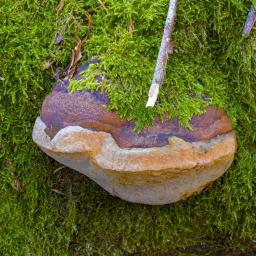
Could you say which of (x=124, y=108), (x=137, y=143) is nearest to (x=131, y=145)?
(x=137, y=143)

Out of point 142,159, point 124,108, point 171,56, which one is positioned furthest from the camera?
point 171,56

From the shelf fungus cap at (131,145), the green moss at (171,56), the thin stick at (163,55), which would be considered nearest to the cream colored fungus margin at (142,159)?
the shelf fungus cap at (131,145)

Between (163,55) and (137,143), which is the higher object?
(163,55)

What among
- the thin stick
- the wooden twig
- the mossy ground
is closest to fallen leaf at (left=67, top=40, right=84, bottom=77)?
the mossy ground

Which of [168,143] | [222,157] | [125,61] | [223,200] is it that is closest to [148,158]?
[168,143]

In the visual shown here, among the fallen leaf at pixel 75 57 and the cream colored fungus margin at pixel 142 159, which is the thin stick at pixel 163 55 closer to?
the cream colored fungus margin at pixel 142 159

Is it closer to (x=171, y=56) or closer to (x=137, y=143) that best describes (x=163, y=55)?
(x=171, y=56)
